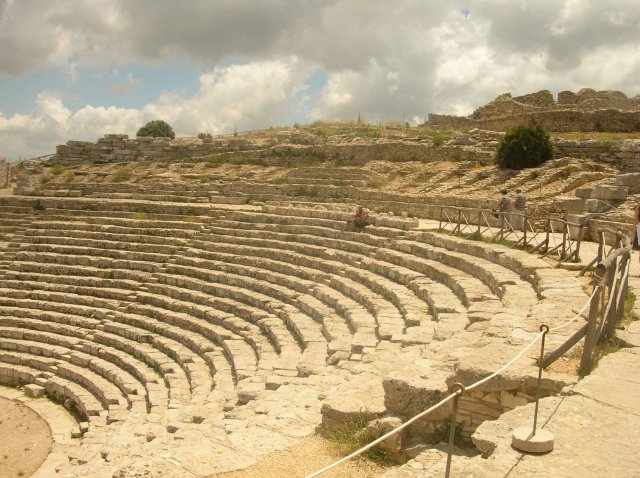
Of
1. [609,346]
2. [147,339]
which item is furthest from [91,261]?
[609,346]

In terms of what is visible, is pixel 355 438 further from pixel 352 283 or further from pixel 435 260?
pixel 435 260

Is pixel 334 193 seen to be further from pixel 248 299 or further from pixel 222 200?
pixel 248 299

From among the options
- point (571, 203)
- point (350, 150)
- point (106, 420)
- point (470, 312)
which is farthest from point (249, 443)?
point (350, 150)

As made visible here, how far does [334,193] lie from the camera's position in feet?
70.2

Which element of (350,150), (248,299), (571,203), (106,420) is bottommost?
(106,420)

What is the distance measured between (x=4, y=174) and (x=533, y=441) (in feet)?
103

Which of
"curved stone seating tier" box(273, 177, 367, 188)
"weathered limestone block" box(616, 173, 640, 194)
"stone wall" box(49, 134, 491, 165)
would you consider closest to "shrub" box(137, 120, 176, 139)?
"stone wall" box(49, 134, 491, 165)

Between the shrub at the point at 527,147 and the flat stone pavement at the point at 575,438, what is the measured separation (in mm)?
15794

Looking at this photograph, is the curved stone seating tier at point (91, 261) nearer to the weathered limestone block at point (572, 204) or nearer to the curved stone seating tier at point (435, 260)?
the curved stone seating tier at point (435, 260)

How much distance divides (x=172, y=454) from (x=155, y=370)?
7238 millimetres

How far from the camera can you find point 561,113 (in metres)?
25.8

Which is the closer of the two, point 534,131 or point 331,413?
point 331,413

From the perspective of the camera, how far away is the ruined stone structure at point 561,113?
24.5m

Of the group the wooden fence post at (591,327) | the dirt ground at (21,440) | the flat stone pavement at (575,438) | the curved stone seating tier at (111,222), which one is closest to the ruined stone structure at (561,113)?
the curved stone seating tier at (111,222)
